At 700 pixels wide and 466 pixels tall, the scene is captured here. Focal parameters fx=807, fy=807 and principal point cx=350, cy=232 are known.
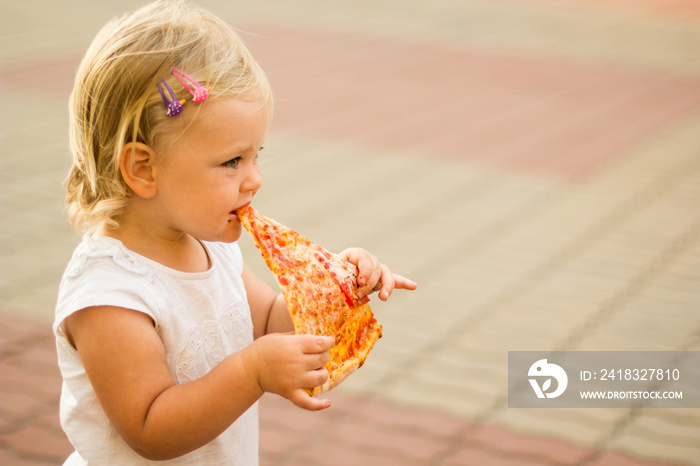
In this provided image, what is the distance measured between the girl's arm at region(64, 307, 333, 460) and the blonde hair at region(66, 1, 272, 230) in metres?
0.30

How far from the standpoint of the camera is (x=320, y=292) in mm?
1854

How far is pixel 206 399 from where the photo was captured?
64.6 inches

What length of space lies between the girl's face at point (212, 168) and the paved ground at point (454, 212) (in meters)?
1.59

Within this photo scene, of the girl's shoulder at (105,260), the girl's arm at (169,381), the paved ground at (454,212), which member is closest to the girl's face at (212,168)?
the girl's shoulder at (105,260)

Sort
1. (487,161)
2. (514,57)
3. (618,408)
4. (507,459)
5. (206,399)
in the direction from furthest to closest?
(514,57) → (487,161) → (618,408) → (507,459) → (206,399)

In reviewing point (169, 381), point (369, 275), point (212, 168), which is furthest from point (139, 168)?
point (369, 275)

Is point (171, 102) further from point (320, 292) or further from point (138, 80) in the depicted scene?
point (320, 292)

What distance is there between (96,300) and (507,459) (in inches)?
78.6

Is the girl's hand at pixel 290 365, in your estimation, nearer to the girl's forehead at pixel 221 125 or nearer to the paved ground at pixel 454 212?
the girl's forehead at pixel 221 125

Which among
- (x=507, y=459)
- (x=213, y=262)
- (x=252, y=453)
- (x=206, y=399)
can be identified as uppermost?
(x=213, y=262)

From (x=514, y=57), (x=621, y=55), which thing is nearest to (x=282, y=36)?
(x=514, y=57)

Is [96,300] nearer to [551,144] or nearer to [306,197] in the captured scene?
[306,197]

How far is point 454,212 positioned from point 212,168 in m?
3.82

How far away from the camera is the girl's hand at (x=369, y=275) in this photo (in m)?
1.97
